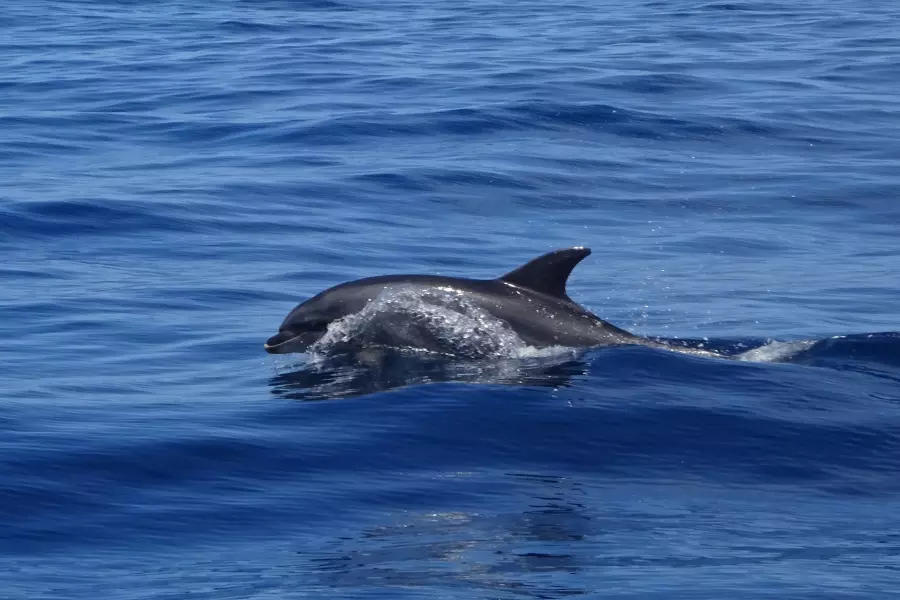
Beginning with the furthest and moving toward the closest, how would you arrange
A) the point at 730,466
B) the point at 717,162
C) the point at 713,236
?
the point at 717,162 < the point at 713,236 < the point at 730,466

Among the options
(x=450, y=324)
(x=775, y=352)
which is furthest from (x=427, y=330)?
(x=775, y=352)

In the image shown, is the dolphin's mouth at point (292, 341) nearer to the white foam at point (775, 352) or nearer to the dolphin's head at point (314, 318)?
the dolphin's head at point (314, 318)

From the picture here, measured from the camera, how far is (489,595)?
7332mm

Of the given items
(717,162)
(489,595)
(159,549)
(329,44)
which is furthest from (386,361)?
(329,44)

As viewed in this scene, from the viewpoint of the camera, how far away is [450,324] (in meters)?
12.5

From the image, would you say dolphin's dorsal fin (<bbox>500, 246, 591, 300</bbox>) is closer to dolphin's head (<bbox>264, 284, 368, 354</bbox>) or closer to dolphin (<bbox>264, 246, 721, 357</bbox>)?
dolphin (<bbox>264, 246, 721, 357</bbox>)

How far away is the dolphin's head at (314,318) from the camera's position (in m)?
13.0

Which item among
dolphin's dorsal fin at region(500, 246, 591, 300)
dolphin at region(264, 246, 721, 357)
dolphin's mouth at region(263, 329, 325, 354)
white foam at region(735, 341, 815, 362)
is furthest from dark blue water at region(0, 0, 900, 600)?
dolphin's dorsal fin at region(500, 246, 591, 300)

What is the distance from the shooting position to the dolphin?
12.4m

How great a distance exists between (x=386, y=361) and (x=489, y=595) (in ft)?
17.1

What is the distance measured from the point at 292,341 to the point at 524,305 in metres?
1.93

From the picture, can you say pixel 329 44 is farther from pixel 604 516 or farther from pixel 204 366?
pixel 604 516

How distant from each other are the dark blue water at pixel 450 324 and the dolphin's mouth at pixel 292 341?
15cm

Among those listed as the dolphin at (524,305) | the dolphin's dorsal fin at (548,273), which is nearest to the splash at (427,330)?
the dolphin at (524,305)
